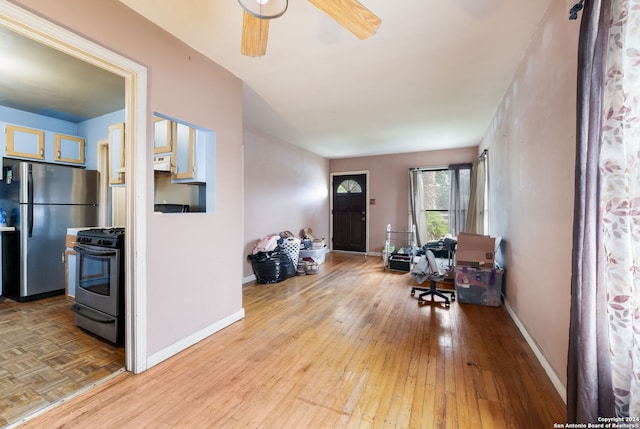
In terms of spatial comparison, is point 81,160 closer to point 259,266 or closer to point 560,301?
point 259,266

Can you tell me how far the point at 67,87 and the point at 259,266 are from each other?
2990 millimetres

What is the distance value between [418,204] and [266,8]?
205 inches

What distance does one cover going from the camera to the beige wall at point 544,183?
59.2 inches

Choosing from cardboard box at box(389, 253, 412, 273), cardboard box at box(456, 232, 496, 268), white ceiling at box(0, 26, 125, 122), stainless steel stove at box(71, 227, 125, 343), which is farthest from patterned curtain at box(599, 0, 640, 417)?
cardboard box at box(389, 253, 412, 273)

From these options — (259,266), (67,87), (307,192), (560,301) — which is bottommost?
(259,266)

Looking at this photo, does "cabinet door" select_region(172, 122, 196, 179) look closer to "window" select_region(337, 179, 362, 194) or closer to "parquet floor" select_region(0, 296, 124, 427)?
"parquet floor" select_region(0, 296, 124, 427)

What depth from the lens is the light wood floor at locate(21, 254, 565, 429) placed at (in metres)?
1.40

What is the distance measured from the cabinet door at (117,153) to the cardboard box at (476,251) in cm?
416

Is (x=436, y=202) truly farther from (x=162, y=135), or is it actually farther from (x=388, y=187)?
(x=162, y=135)

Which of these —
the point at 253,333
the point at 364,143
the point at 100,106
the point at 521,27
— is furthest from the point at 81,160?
the point at 521,27

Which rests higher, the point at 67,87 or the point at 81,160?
the point at 67,87

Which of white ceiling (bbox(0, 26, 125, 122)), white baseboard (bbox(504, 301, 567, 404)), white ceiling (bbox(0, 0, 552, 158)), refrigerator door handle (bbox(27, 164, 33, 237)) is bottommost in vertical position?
white baseboard (bbox(504, 301, 567, 404))

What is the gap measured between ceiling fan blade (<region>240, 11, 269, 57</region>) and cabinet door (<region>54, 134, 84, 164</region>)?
362cm

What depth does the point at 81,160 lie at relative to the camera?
374 cm
